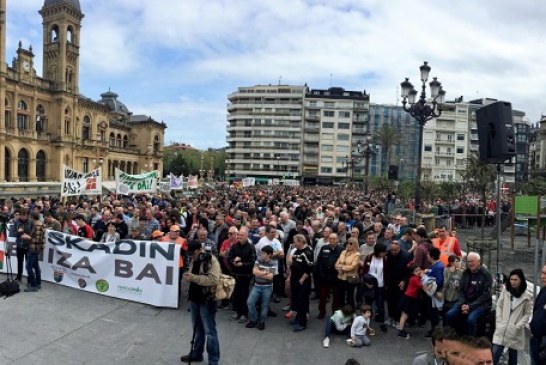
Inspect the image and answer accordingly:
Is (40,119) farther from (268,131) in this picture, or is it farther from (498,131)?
(498,131)

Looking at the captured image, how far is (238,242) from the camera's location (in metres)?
7.52

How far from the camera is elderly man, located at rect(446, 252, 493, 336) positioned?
588 cm

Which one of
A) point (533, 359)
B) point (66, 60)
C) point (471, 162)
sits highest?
point (66, 60)

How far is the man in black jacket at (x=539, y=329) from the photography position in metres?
4.72

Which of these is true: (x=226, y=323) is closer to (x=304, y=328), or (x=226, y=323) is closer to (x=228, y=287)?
(x=304, y=328)

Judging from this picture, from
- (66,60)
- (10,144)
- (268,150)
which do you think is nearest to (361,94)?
(268,150)

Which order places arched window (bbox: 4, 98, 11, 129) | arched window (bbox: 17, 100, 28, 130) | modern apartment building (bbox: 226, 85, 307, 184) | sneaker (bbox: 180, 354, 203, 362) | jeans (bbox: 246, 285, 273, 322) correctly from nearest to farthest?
sneaker (bbox: 180, 354, 203, 362)
jeans (bbox: 246, 285, 273, 322)
arched window (bbox: 4, 98, 11, 129)
arched window (bbox: 17, 100, 28, 130)
modern apartment building (bbox: 226, 85, 307, 184)

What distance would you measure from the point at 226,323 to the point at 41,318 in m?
3.21

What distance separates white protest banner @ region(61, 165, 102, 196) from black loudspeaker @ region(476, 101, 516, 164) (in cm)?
1496

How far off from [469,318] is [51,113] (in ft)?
219

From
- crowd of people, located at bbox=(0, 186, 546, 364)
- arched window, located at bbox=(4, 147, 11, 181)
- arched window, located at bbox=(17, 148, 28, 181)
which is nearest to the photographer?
crowd of people, located at bbox=(0, 186, 546, 364)

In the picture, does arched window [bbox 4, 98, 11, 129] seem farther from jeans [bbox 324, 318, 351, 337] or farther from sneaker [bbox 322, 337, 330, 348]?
sneaker [bbox 322, 337, 330, 348]

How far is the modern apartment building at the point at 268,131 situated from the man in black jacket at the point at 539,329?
93508 millimetres

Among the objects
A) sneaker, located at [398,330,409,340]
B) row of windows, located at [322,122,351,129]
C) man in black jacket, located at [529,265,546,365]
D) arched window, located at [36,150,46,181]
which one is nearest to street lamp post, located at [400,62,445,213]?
sneaker, located at [398,330,409,340]
